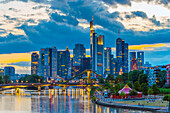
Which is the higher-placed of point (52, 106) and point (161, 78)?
point (161, 78)

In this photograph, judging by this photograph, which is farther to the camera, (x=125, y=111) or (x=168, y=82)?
(x=168, y=82)

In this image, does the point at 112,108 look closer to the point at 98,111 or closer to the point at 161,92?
the point at 98,111

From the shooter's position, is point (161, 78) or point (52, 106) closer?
point (52, 106)

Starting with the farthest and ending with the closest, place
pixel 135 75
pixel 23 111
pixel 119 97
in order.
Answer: pixel 135 75
pixel 119 97
pixel 23 111

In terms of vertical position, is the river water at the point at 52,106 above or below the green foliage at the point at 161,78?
below

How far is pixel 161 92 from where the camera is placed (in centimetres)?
11938

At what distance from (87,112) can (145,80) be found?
86833 millimetres

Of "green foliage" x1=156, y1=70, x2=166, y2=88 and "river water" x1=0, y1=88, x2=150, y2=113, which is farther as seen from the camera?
"green foliage" x1=156, y1=70, x2=166, y2=88

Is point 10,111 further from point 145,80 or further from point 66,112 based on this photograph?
point 145,80

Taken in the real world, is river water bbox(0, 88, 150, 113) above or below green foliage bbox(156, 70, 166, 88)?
below

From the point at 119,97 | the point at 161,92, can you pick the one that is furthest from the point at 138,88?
the point at 119,97

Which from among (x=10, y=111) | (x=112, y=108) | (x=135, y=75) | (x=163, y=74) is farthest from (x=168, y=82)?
(x=10, y=111)

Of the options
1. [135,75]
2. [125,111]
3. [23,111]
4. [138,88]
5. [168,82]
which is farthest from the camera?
[135,75]

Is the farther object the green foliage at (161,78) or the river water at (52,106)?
the green foliage at (161,78)
